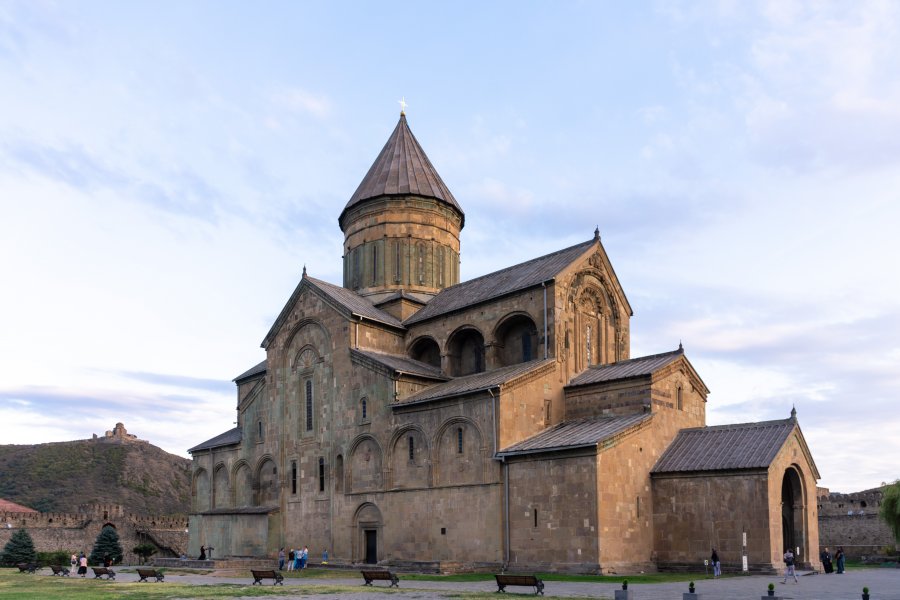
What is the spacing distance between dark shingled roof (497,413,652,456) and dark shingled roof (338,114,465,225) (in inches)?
623

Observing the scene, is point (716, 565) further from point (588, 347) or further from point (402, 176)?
point (402, 176)

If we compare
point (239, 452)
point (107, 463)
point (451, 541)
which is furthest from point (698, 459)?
point (107, 463)

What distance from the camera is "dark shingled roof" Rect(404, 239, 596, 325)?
34344 mm

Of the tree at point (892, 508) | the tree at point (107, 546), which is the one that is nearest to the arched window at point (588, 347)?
the tree at point (892, 508)

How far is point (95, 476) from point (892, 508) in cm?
7495

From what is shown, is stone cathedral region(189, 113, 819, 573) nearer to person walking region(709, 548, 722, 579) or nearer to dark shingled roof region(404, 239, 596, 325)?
dark shingled roof region(404, 239, 596, 325)

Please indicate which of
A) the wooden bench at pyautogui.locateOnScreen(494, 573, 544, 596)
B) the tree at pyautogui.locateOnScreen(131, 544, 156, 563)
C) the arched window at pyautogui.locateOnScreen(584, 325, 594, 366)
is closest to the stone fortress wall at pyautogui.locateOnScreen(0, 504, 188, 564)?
the tree at pyautogui.locateOnScreen(131, 544, 156, 563)

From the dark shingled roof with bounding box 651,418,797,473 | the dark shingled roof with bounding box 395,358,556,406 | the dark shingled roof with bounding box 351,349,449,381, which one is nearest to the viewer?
the dark shingled roof with bounding box 651,418,797,473

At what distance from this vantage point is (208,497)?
1656 inches

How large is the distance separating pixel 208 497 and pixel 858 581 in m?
29.1

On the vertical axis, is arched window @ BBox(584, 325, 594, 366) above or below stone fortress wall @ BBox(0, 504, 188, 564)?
above

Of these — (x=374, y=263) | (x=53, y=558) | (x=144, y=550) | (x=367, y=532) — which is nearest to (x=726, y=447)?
(x=367, y=532)

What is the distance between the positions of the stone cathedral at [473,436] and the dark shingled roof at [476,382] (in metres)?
0.15

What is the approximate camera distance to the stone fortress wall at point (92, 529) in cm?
5191
